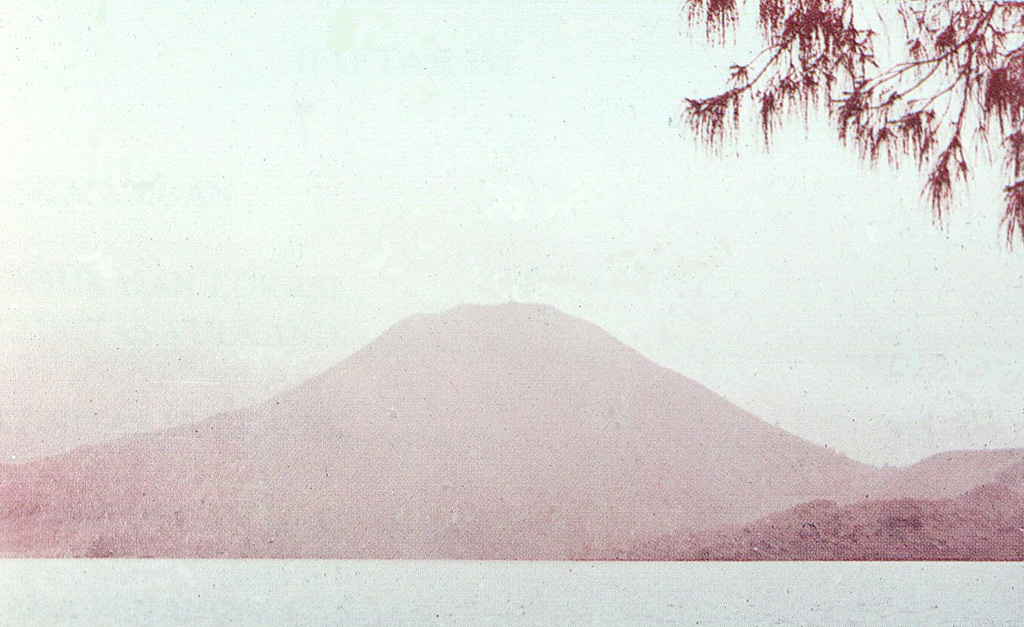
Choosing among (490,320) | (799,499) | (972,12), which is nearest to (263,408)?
(490,320)

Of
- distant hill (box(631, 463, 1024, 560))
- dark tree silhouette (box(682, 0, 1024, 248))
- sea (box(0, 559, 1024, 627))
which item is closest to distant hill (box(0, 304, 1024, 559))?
distant hill (box(631, 463, 1024, 560))

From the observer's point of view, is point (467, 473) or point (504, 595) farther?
point (467, 473)

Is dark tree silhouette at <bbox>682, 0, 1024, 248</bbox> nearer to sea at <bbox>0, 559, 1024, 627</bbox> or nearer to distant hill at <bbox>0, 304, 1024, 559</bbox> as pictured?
sea at <bbox>0, 559, 1024, 627</bbox>

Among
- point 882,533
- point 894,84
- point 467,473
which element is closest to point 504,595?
point 894,84

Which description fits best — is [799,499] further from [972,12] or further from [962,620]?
[972,12]

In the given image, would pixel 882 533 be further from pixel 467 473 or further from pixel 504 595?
pixel 504 595

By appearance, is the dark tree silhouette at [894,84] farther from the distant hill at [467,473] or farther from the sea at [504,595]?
the distant hill at [467,473]
